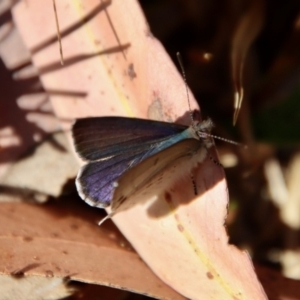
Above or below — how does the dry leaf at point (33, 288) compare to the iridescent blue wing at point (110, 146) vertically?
below

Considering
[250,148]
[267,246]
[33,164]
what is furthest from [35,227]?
[267,246]

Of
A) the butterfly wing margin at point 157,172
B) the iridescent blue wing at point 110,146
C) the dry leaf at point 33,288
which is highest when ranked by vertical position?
the iridescent blue wing at point 110,146

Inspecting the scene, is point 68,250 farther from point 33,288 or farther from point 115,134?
point 115,134

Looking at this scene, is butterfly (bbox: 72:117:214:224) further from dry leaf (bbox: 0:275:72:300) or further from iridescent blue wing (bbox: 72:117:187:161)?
dry leaf (bbox: 0:275:72:300)

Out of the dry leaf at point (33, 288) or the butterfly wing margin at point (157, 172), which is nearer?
the butterfly wing margin at point (157, 172)

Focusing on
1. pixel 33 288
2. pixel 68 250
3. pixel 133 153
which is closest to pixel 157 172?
pixel 133 153

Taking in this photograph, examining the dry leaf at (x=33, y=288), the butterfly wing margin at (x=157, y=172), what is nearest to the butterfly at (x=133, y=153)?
the butterfly wing margin at (x=157, y=172)

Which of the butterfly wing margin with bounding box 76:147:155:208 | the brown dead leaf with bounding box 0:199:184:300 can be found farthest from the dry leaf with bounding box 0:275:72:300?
the butterfly wing margin with bounding box 76:147:155:208

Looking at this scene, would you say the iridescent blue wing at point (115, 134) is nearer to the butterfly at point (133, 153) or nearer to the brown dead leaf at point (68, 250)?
the butterfly at point (133, 153)
